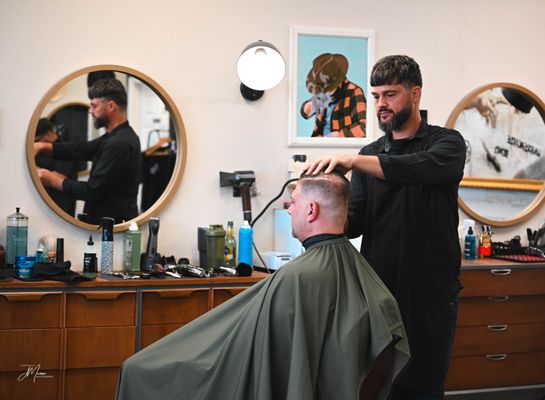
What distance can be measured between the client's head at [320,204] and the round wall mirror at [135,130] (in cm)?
162

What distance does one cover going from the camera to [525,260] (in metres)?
3.87

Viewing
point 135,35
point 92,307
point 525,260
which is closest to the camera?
point 92,307

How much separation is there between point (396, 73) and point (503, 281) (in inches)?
71.4

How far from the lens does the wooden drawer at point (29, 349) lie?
311 centimetres

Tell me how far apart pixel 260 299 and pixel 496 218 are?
264 centimetres

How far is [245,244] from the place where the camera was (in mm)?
3658

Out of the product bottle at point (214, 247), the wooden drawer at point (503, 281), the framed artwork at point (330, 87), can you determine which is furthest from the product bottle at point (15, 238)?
the wooden drawer at point (503, 281)

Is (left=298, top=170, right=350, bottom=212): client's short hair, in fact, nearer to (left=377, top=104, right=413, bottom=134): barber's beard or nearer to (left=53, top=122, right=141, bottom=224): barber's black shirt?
(left=377, top=104, right=413, bottom=134): barber's beard

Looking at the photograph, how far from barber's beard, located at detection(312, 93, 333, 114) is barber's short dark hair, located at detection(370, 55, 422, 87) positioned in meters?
1.46

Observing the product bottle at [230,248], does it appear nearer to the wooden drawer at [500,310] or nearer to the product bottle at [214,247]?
the product bottle at [214,247]

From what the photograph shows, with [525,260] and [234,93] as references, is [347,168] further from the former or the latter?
[525,260]

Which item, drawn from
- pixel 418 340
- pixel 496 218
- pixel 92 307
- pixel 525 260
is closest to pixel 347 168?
pixel 418 340

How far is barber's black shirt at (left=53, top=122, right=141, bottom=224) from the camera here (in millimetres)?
3575

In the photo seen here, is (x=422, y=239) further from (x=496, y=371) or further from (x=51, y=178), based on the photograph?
(x=51, y=178)
